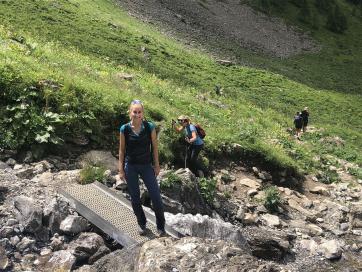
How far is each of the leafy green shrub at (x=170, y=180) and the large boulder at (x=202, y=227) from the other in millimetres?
1922

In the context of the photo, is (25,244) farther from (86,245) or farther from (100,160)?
(100,160)

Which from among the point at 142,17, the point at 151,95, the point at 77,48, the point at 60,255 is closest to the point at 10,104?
the point at 60,255

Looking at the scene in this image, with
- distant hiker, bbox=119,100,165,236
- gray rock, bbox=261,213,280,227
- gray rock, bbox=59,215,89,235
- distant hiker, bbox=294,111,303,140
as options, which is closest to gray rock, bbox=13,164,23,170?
gray rock, bbox=59,215,89,235

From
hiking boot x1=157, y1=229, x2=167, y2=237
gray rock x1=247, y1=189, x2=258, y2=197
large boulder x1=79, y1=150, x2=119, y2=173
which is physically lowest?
gray rock x1=247, y1=189, x2=258, y2=197

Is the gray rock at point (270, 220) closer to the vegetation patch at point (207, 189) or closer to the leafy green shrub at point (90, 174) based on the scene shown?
the vegetation patch at point (207, 189)

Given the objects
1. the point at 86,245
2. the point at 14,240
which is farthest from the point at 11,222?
the point at 86,245

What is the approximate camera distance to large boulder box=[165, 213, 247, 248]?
32.8ft

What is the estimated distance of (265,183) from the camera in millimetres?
17516

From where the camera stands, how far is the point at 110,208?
10.1 metres

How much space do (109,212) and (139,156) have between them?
177 centimetres

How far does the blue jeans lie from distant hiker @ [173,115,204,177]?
221 inches

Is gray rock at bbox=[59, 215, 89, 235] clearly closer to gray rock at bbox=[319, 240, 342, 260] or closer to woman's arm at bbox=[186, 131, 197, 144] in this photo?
woman's arm at bbox=[186, 131, 197, 144]

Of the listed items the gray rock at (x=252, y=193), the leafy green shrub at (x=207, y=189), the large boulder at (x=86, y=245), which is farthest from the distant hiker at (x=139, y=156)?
the gray rock at (x=252, y=193)

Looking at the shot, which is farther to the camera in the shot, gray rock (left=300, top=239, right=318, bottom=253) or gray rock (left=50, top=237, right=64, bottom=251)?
gray rock (left=300, top=239, right=318, bottom=253)
